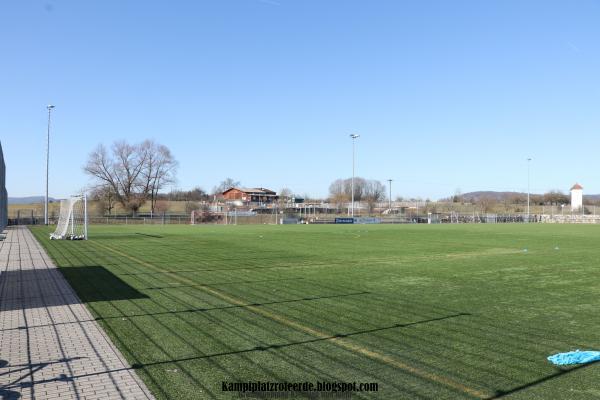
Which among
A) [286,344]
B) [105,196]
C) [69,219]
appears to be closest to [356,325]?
[286,344]

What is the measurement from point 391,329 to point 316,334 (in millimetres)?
1250

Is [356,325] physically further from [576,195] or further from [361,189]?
[361,189]

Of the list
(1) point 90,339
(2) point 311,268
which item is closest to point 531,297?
(2) point 311,268

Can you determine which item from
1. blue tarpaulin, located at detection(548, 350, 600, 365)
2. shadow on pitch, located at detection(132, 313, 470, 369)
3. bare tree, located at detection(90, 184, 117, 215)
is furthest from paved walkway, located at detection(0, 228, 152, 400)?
bare tree, located at detection(90, 184, 117, 215)

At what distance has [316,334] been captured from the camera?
22.9 ft

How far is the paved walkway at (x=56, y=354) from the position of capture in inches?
191

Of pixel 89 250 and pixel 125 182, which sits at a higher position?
pixel 125 182

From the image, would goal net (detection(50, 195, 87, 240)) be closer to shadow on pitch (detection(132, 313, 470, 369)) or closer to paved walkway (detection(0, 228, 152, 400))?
paved walkway (detection(0, 228, 152, 400))

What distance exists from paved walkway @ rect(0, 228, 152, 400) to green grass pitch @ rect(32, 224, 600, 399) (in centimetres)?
25

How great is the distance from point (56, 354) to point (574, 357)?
6572 mm

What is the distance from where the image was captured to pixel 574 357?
5.77m

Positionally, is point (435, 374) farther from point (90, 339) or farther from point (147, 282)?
point (147, 282)

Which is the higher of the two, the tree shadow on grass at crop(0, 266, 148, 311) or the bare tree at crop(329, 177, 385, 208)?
the bare tree at crop(329, 177, 385, 208)

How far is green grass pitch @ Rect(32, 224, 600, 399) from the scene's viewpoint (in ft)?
17.0
